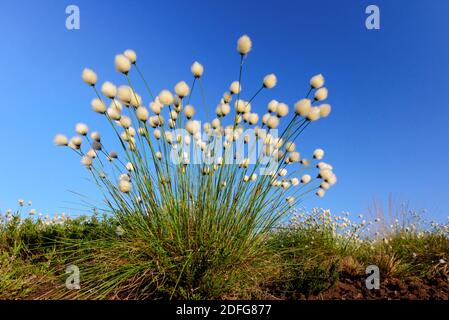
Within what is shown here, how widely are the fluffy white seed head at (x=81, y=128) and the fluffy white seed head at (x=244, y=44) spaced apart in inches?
65.4

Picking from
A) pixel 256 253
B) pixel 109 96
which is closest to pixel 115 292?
pixel 256 253

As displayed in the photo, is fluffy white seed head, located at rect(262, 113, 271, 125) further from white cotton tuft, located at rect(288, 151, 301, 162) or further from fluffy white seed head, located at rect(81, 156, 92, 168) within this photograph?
fluffy white seed head, located at rect(81, 156, 92, 168)

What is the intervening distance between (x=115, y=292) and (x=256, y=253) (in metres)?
1.34

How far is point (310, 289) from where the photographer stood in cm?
387

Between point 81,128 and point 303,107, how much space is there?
2.11 metres

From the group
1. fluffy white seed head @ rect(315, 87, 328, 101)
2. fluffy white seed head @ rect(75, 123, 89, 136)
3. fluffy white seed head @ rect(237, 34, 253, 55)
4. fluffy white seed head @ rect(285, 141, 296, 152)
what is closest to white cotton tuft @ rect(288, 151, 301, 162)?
fluffy white seed head @ rect(285, 141, 296, 152)

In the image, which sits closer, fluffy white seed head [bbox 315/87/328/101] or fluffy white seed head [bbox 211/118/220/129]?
fluffy white seed head [bbox 315/87/328/101]

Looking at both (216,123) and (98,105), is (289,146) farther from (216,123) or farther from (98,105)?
(98,105)

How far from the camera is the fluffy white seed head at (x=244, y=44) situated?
342 cm

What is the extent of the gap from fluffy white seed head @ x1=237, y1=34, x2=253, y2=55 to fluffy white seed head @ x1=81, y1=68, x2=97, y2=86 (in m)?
1.30

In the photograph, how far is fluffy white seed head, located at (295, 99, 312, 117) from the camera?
3.41 meters

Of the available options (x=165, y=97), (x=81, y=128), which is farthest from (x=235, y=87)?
(x=81, y=128)

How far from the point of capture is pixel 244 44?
11.2 feet

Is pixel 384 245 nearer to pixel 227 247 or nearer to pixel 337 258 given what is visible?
pixel 337 258
